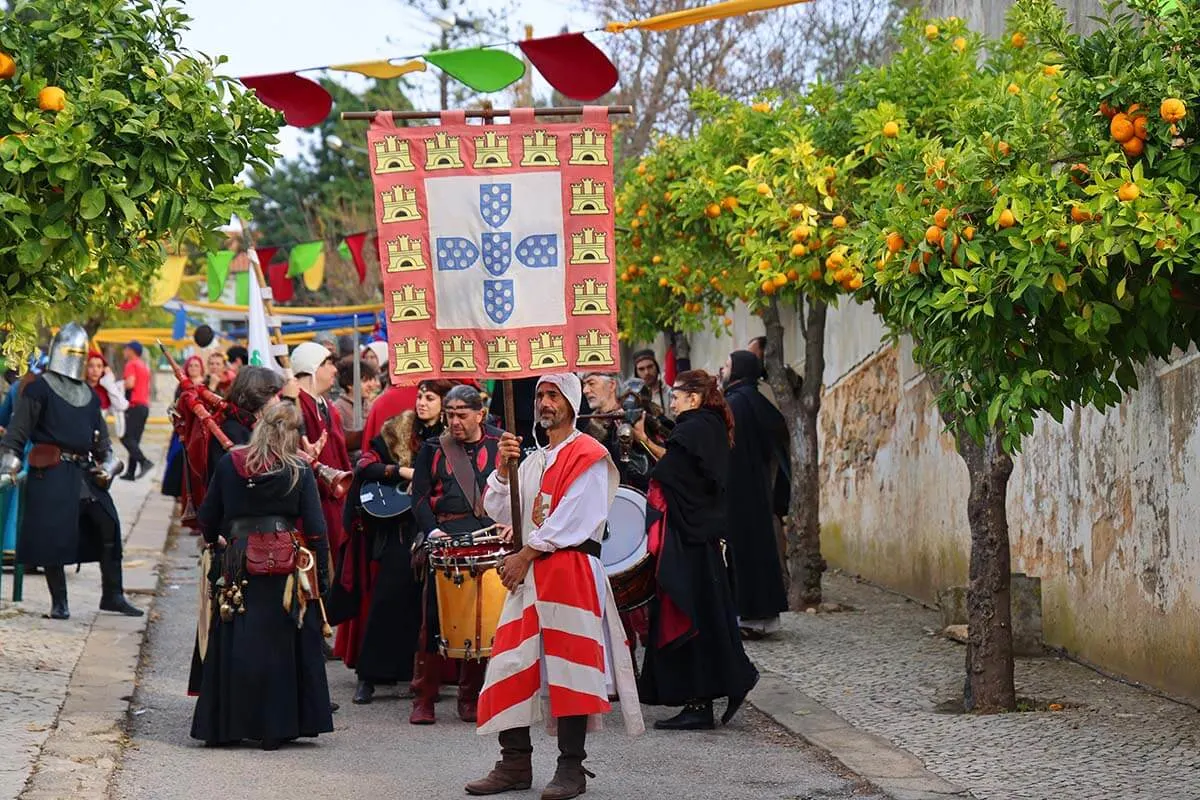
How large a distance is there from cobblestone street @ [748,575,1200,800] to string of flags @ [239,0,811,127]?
3.64 meters

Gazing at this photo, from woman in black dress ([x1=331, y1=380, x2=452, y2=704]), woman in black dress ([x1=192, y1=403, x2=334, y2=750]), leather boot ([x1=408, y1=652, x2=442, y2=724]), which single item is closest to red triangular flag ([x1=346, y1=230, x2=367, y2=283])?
woman in black dress ([x1=331, y1=380, x2=452, y2=704])

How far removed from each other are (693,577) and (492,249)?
2.49 metres

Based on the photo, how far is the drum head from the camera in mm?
9102

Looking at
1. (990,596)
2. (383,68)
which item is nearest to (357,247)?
(383,68)

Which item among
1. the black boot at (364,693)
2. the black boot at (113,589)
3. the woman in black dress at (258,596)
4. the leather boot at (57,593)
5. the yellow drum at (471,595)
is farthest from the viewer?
the black boot at (113,589)

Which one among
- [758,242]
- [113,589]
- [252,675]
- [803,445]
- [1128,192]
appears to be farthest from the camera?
[803,445]

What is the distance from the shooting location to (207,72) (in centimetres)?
629

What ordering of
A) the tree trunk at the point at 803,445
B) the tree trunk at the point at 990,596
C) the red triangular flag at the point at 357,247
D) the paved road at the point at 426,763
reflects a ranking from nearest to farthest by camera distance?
the paved road at the point at 426,763 < the tree trunk at the point at 990,596 < the tree trunk at the point at 803,445 < the red triangular flag at the point at 357,247

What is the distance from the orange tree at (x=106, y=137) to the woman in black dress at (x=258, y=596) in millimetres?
1949

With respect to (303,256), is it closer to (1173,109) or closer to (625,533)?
(625,533)

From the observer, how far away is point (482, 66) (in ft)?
30.4

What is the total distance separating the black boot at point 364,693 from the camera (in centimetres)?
987

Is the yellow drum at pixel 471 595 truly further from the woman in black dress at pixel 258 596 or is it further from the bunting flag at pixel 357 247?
the bunting flag at pixel 357 247

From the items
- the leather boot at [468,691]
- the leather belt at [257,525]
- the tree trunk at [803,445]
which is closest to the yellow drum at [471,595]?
the leather boot at [468,691]
